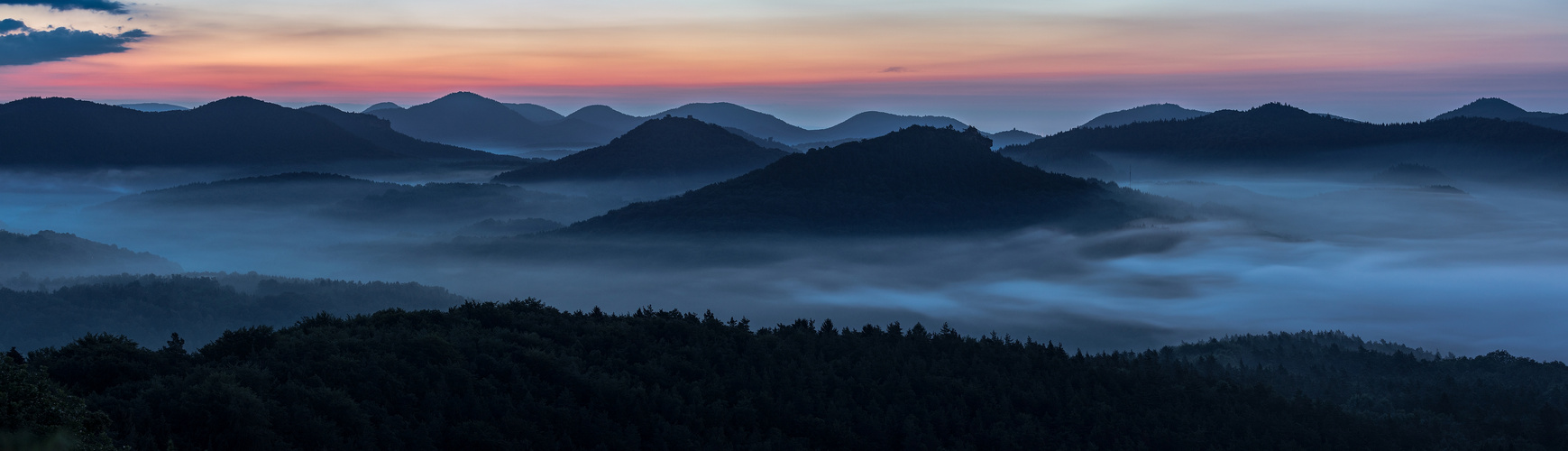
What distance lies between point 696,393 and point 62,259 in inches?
7520

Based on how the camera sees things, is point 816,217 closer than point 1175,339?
No

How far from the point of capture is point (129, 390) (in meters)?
22.0

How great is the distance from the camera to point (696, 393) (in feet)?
97.7

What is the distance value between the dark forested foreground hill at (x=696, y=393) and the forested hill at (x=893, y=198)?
13003 centimetres

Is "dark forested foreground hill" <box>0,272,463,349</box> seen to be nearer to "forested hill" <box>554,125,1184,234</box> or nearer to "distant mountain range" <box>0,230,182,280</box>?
"distant mountain range" <box>0,230,182,280</box>

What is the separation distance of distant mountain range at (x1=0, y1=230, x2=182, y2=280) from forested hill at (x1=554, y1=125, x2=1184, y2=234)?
77.4 metres

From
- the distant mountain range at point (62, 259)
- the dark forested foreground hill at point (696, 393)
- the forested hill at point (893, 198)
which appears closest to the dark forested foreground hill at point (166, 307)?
the dark forested foreground hill at point (696, 393)

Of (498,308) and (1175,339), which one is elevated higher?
(498,308)

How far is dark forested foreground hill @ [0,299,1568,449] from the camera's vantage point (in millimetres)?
22734

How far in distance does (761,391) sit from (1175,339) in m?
91.9

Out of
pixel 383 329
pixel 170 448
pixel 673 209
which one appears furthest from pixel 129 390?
pixel 673 209

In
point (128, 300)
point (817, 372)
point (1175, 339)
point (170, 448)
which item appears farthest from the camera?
point (1175, 339)

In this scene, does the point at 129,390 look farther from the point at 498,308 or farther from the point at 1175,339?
the point at 1175,339

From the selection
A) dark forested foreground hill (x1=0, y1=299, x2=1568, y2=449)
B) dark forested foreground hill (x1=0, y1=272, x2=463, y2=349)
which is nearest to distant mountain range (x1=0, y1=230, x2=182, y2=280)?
dark forested foreground hill (x1=0, y1=272, x2=463, y2=349)
